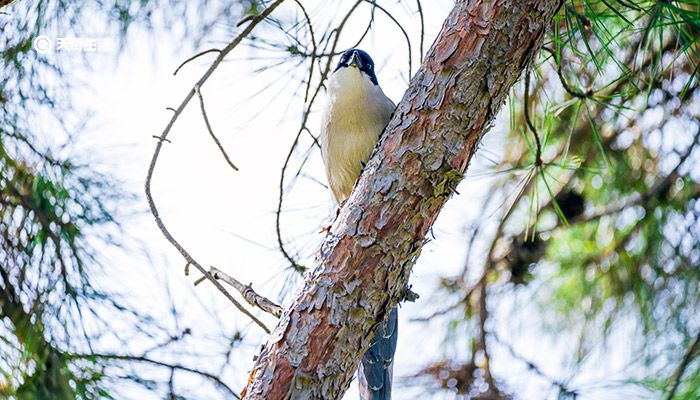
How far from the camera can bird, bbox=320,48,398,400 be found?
6.84 ft

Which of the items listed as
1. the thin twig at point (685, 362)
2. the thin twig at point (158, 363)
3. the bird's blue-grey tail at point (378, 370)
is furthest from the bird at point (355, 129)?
the thin twig at point (685, 362)

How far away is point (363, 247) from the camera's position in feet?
5.30

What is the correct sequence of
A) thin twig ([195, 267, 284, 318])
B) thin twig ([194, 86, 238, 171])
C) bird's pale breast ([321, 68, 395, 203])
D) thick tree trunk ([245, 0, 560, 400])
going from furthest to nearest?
bird's pale breast ([321, 68, 395, 203]) → thin twig ([194, 86, 238, 171]) → thin twig ([195, 267, 284, 318]) → thick tree trunk ([245, 0, 560, 400])

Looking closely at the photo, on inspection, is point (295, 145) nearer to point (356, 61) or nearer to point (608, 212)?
point (356, 61)

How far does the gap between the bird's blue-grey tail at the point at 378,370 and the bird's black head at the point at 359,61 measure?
1.98 feet

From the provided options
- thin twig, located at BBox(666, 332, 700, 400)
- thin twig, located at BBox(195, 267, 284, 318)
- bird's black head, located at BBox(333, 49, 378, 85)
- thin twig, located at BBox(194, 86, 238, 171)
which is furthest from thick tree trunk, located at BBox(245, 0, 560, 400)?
thin twig, located at BBox(666, 332, 700, 400)

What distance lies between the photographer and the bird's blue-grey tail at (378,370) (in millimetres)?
2051

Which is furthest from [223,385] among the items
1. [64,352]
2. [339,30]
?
[339,30]

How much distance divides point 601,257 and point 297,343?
1.74 meters

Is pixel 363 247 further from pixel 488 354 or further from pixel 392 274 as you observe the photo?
pixel 488 354

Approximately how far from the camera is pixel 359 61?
89.7 inches

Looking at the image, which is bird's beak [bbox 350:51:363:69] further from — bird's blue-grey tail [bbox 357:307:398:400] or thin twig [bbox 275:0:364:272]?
bird's blue-grey tail [bbox 357:307:398:400]

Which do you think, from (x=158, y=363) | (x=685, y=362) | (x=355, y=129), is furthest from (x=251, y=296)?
(x=685, y=362)

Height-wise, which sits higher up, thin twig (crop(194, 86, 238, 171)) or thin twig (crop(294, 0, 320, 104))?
thin twig (crop(294, 0, 320, 104))
